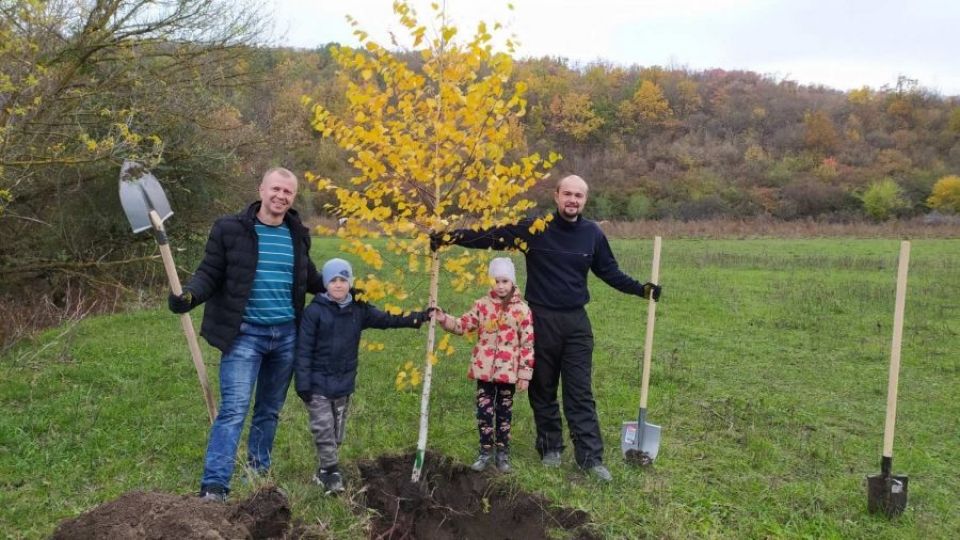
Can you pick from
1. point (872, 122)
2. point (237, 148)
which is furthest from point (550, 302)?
point (872, 122)

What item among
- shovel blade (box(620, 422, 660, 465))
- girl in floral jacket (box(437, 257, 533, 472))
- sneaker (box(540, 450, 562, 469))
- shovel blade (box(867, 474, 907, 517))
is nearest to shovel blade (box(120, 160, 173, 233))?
girl in floral jacket (box(437, 257, 533, 472))

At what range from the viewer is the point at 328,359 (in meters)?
4.10

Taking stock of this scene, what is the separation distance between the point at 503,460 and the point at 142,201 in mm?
3062

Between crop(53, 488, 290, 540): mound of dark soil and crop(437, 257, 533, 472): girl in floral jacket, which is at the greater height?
crop(437, 257, 533, 472): girl in floral jacket

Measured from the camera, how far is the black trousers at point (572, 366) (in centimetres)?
475

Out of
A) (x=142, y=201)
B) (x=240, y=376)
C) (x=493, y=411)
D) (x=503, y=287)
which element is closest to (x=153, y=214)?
(x=142, y=201)

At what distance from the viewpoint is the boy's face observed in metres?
4.12

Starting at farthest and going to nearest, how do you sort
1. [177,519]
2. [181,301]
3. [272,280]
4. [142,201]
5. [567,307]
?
[567,307], [142,201], [272,280], [181,301], [177,519]

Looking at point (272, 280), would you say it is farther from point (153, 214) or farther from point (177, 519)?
point (177, 519)

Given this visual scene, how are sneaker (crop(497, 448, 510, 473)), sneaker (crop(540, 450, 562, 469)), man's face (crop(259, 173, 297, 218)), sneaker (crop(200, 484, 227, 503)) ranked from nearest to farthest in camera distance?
sneaker (crop(200, 484, 227, 503))
man's face (crop(259, 173, 297, 218))
sneaker (crop(497, 448, 510, 473))
sneaker (crop(540, 450, 562, 469))

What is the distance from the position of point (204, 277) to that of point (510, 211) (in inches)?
73.1

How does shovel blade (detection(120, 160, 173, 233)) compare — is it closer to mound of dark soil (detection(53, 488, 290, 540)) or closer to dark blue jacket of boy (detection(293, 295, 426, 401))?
dark blue jacket of boy (detection(293, 295, 426, 401))

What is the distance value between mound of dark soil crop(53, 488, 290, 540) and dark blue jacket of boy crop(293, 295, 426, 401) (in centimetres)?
93

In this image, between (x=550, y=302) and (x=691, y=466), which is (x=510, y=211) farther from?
(x=691, y=466)
